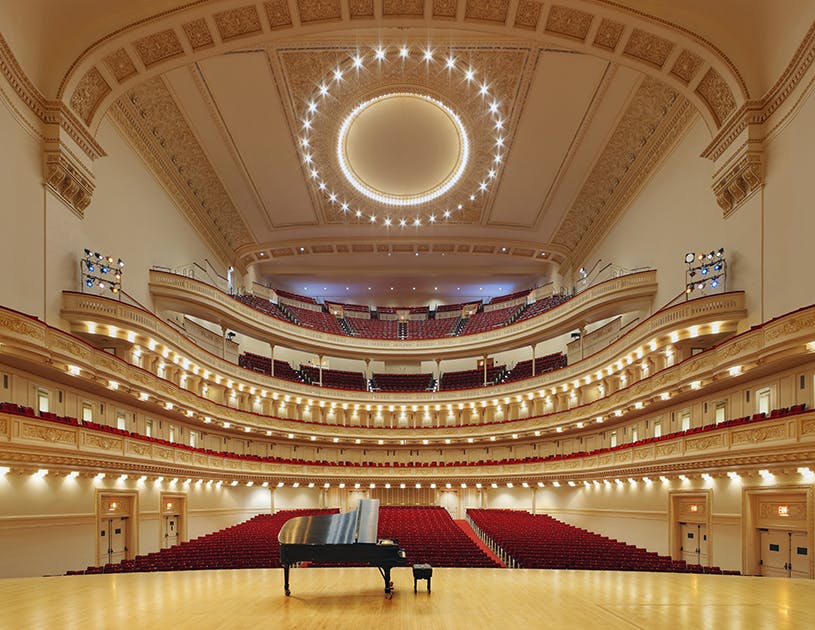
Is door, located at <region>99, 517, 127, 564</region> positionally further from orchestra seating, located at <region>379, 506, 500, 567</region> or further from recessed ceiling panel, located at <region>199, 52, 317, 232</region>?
recessed ceiling panel, located at <region>199, 52, 317, 232</region>

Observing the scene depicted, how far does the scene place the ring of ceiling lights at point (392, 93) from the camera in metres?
21.0

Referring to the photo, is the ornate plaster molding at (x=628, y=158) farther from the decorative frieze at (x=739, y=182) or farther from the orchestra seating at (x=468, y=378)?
the orchestra seating at (x=468, y=378)

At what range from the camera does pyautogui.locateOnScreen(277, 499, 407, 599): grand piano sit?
7.67 meters

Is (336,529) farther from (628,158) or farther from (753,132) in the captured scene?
(628,158)

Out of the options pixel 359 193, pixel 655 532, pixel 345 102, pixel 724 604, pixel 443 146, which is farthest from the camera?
pixel 359 193

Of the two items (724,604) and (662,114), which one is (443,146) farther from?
(724,604)

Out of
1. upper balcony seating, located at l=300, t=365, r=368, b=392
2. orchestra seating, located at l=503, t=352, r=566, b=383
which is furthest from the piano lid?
upper balcony seating, located at l=300, t=365, r=368, b=392

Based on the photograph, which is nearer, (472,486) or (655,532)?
(655,532)

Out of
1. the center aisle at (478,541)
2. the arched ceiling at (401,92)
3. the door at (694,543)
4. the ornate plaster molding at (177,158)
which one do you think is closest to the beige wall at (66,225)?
the ornate plaster molding at (177,158)

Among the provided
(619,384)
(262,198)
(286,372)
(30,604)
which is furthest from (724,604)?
(286,372)

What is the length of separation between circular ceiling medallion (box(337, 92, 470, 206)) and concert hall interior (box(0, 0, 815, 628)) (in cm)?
14

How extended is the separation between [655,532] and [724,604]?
34.7ft

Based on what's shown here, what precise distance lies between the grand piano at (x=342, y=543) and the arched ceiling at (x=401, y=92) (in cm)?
1258

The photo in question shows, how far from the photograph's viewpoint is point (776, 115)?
14.1 metres
